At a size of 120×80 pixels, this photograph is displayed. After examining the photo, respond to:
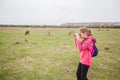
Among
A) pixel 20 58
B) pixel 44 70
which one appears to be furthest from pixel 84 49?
pixel 20 58

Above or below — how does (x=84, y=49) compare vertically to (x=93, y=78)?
above

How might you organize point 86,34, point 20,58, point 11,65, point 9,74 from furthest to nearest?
1. point 20,58
2. point 11,65
3. point 9,74
4. point 86,34

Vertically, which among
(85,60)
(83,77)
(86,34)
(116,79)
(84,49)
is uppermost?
(86,34)

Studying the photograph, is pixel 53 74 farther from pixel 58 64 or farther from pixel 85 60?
pixel 85 60

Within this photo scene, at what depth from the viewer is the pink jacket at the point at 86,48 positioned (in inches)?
203

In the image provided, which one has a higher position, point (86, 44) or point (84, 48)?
point (86, 44)

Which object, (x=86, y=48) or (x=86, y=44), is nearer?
(x=86, y=44)

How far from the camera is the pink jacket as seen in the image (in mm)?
5160

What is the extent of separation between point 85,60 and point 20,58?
22.1 feet

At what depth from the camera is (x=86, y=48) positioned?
524 centimetres

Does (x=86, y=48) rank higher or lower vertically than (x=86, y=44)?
lower

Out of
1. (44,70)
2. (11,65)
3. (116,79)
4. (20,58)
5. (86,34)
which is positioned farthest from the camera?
(20,58)

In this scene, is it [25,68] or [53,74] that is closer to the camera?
[53,74]

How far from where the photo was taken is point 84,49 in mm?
5305
